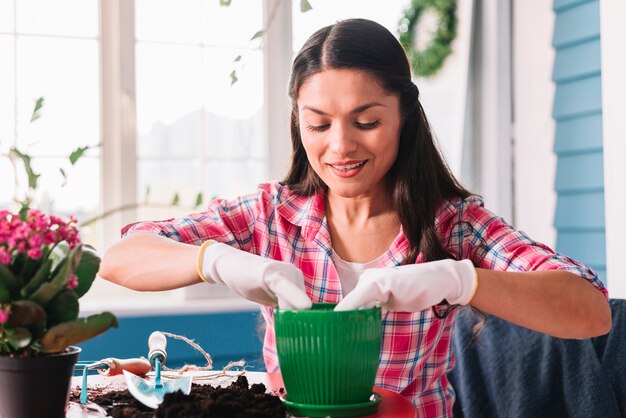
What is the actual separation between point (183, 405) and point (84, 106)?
82.3 inches

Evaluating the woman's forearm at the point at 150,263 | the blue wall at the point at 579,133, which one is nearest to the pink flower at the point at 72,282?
the woman's forearm at the point at 150,263

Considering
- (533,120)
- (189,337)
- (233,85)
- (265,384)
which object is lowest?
(189,337)

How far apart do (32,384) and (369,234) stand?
861mm

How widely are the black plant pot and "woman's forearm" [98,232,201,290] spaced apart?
0.44 m

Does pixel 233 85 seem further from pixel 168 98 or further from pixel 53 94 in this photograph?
pixel 53 94

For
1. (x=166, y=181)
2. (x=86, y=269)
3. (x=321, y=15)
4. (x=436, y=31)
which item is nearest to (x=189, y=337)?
(x=166, y=181)

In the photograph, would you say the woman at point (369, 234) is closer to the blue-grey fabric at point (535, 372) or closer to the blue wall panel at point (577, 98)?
the blue-grey fabric at point (535, 372)

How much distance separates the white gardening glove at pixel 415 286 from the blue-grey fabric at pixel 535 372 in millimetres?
629

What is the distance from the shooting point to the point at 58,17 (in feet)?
9.29

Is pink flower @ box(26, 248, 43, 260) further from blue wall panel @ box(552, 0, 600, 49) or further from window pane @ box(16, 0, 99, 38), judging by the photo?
blue wall panel @ box(552, 0, 600, 49)

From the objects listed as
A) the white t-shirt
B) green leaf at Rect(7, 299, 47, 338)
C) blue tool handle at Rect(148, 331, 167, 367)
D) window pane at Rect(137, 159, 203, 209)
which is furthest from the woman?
window pane at Rect(137, 159, 203, 209)

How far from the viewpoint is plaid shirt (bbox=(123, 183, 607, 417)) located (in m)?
1.55

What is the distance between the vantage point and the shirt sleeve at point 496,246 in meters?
1.43

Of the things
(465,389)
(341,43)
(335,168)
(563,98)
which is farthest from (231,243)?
(563,98)
